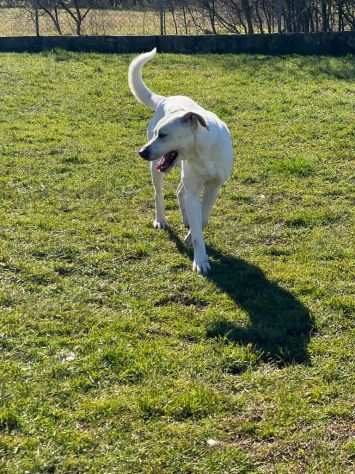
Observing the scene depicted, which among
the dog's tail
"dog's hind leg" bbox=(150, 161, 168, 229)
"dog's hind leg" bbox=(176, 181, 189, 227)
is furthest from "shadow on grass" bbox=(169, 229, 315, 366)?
the dog's tail

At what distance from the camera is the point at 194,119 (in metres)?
5.01

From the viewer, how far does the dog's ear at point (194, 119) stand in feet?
16.3

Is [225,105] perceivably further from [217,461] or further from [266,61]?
[217,461]

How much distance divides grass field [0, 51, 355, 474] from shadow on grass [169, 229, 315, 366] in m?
0.01

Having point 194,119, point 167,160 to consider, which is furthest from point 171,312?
point 194,119

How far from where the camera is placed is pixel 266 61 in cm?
1346

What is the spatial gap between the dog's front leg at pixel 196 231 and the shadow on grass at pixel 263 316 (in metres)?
0.09

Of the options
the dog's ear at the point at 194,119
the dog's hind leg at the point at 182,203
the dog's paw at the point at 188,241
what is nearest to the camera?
the dog's ear at the point at 194,119

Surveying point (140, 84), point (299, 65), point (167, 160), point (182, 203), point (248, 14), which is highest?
point (248, 14)

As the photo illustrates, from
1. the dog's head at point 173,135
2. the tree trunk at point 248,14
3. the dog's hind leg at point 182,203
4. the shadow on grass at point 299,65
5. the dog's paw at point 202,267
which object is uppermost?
the tree trunk at point 248,14

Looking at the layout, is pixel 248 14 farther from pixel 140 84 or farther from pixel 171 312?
pixel 171 312

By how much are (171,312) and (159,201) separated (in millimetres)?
1628

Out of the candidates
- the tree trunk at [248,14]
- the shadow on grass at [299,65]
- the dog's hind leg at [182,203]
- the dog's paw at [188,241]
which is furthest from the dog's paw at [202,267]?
the tree trunk at [248,14]

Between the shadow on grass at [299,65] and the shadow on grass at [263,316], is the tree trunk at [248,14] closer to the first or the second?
the shadow on grass at [299,65]
